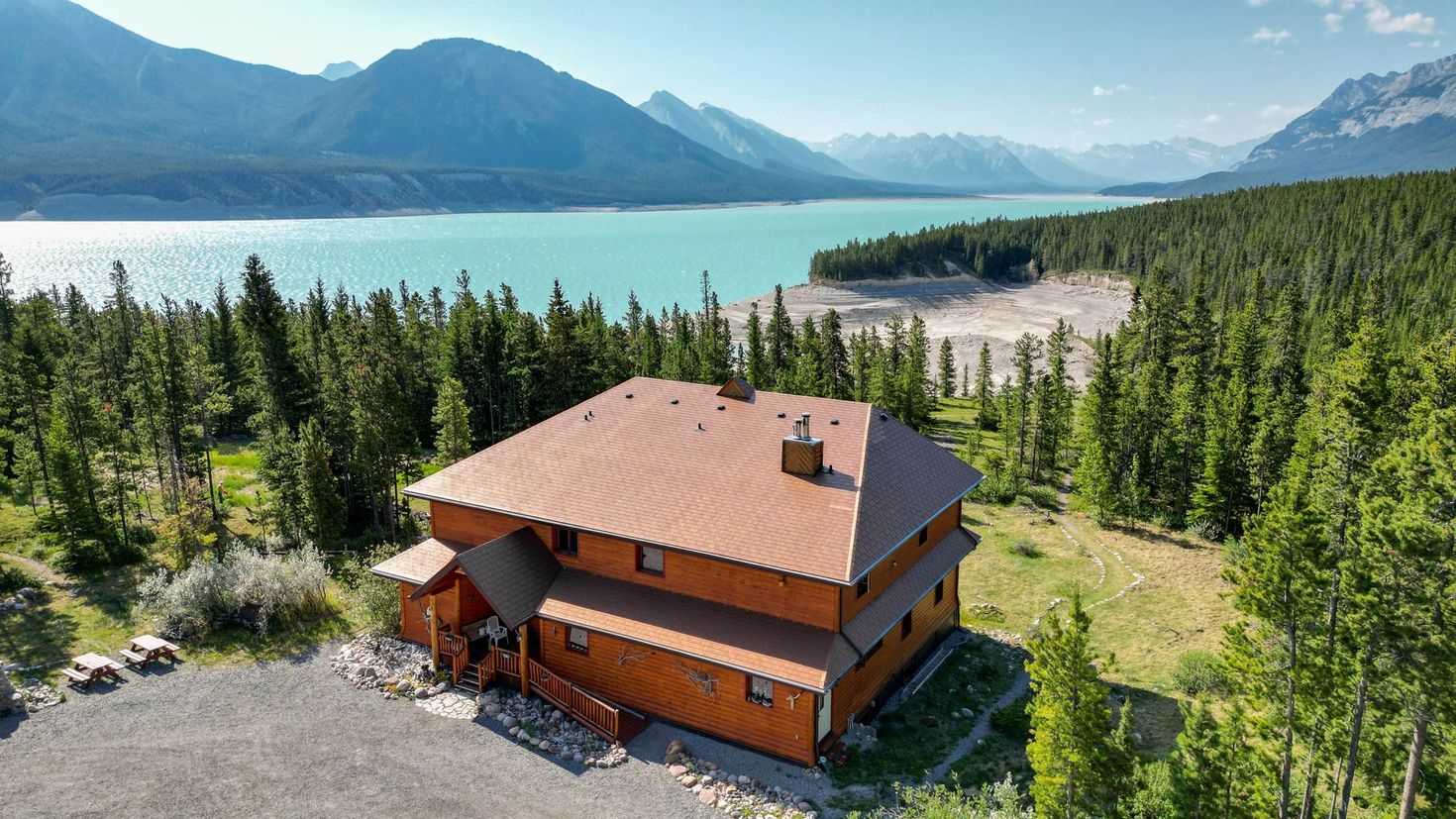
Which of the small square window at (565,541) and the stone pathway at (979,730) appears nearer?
the stone pathway at (979,730)

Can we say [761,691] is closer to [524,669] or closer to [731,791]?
[731,791]

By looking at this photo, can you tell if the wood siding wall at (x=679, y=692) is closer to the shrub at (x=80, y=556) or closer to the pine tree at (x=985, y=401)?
the shrub at (x=80, y=556)

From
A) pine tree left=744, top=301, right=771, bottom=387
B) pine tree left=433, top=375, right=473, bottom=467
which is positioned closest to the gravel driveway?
pine tree left=433, top=375, right=473, bottom=467

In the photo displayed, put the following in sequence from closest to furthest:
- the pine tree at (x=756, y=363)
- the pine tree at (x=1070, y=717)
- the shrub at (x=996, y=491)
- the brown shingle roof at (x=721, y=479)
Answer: the pine tree at (x=1070, y=717)
the brown shingle roof at (x=721, y=479)
the shrub at (x=996, y=491)
the pine tree at (x=756, y=363)

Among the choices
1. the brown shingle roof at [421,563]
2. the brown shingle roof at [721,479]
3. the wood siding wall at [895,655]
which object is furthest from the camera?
the brown shingle roof at [421,563]

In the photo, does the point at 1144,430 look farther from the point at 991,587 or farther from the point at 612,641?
the point at 612,641

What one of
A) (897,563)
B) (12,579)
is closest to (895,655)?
(897,563)

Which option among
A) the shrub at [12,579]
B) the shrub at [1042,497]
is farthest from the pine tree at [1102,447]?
the shrub at [12,579]

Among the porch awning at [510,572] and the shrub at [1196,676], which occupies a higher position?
the porch awning at [510,572]

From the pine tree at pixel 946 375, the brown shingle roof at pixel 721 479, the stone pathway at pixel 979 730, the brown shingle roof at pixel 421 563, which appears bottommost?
the pine tree at pixel 946 375
